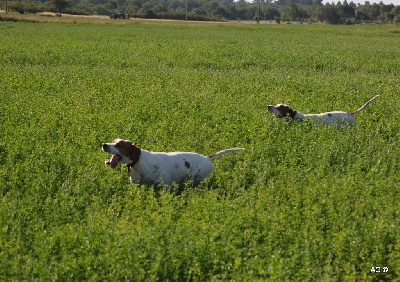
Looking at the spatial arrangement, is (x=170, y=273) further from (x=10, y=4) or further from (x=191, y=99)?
(x=10, y=4)

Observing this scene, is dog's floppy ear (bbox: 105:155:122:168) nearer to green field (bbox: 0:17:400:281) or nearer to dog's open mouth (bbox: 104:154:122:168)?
dog's open mouth (bbox: 104:154:122:168)

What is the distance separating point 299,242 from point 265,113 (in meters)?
5.92

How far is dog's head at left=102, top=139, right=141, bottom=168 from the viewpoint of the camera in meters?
7.06

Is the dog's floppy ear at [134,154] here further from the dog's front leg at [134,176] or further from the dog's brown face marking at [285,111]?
the dog's brown face marking at [285,111]

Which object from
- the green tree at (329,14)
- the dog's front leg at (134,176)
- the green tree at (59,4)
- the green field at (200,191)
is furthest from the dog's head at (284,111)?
the green tree at (329,14)

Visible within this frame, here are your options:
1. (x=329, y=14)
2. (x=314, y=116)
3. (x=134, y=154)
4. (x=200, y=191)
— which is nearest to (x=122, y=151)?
(x=134, y=154)

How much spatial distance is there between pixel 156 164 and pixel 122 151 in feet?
1.66

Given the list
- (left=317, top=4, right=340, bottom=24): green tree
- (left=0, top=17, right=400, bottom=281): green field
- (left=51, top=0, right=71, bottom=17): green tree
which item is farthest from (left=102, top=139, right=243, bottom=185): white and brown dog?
(left=317, top=4, right=340, bottom=24): green tree

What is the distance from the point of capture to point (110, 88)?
14805 mm

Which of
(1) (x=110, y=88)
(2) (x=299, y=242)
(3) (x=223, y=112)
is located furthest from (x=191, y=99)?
(2) (x=299, y=242)

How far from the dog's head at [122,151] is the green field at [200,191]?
307 millimetres

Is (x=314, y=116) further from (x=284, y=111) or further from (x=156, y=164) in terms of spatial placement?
(x=156, y=164)

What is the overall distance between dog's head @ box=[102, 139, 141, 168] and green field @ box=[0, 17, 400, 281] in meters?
0.31

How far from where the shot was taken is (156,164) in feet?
24.0
